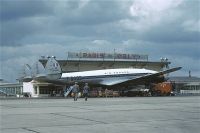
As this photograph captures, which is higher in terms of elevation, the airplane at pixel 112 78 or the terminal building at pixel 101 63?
the terminal building at pixel 101 63

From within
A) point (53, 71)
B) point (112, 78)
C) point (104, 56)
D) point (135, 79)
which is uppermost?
point (104, 56)

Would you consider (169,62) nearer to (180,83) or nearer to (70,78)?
(180,83)

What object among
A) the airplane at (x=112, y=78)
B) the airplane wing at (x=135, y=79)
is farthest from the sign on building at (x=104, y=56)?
the airplane wing at (x=135, y=79)

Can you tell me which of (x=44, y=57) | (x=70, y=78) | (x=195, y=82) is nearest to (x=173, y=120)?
(x=70, y=78)

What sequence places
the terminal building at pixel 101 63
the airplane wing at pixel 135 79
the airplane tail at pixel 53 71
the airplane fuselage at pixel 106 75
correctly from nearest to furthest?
the airplane wing at pixel 135 79 → the airplane fuselage at pixel 106 75 → the airplane tail at pixel 53 71 → the terminal building at pixel 101 63

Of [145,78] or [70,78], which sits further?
[70,78]

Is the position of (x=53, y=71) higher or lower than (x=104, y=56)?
lower

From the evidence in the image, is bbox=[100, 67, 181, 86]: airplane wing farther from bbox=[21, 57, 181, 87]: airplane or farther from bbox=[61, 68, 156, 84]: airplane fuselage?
bbox=[61, 68, 156, 84]: airplane fuselage

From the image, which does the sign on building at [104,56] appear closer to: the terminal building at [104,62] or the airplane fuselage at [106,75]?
the terminal building at [104,62]

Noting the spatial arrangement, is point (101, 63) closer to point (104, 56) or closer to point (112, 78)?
point (104, 56)

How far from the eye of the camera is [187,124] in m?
13.8

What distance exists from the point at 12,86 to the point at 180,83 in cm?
5046

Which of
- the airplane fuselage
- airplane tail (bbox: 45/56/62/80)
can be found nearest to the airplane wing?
the airplane fuselage

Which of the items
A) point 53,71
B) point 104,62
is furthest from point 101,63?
point 53,71
